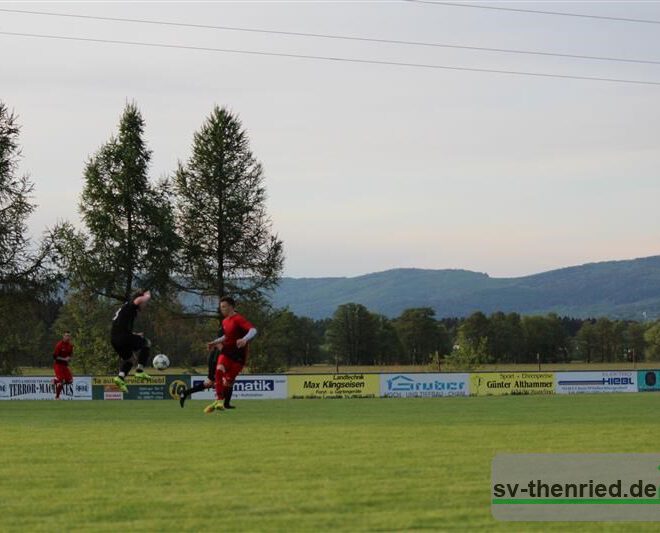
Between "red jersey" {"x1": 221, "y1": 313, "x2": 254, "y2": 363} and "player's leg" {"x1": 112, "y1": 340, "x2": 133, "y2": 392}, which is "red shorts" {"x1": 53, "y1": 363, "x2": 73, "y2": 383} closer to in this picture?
"player's leg" {"x1": 112, "y1": 340, "x2": 133, "y2": 392}

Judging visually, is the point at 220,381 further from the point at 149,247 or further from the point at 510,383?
the point at 149,247

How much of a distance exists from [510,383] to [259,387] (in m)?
11.7

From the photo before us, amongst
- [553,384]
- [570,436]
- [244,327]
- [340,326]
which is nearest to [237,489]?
[570,436]

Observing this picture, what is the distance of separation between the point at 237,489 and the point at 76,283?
179 feet

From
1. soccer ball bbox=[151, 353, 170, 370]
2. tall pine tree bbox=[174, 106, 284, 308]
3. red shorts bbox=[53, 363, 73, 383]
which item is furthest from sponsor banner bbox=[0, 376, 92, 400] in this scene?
tall pine tree bbox=[174, 106, 284, 308]

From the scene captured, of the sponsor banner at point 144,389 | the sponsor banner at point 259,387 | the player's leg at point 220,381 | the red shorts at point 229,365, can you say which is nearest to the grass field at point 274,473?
the player's leg at point 220,381

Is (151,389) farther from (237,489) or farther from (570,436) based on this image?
(237,489)

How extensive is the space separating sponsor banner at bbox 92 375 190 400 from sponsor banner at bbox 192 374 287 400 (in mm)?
849

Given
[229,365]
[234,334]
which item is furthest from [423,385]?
[234,334]

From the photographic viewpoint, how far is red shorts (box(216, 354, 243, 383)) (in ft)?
75.0

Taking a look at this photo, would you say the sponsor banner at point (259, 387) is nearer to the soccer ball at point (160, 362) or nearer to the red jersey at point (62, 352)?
the red jersey at point (62, 352)

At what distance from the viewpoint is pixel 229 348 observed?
22734 millimetres

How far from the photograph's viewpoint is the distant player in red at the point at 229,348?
2225 centimetres

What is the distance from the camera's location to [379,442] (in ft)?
51.4
